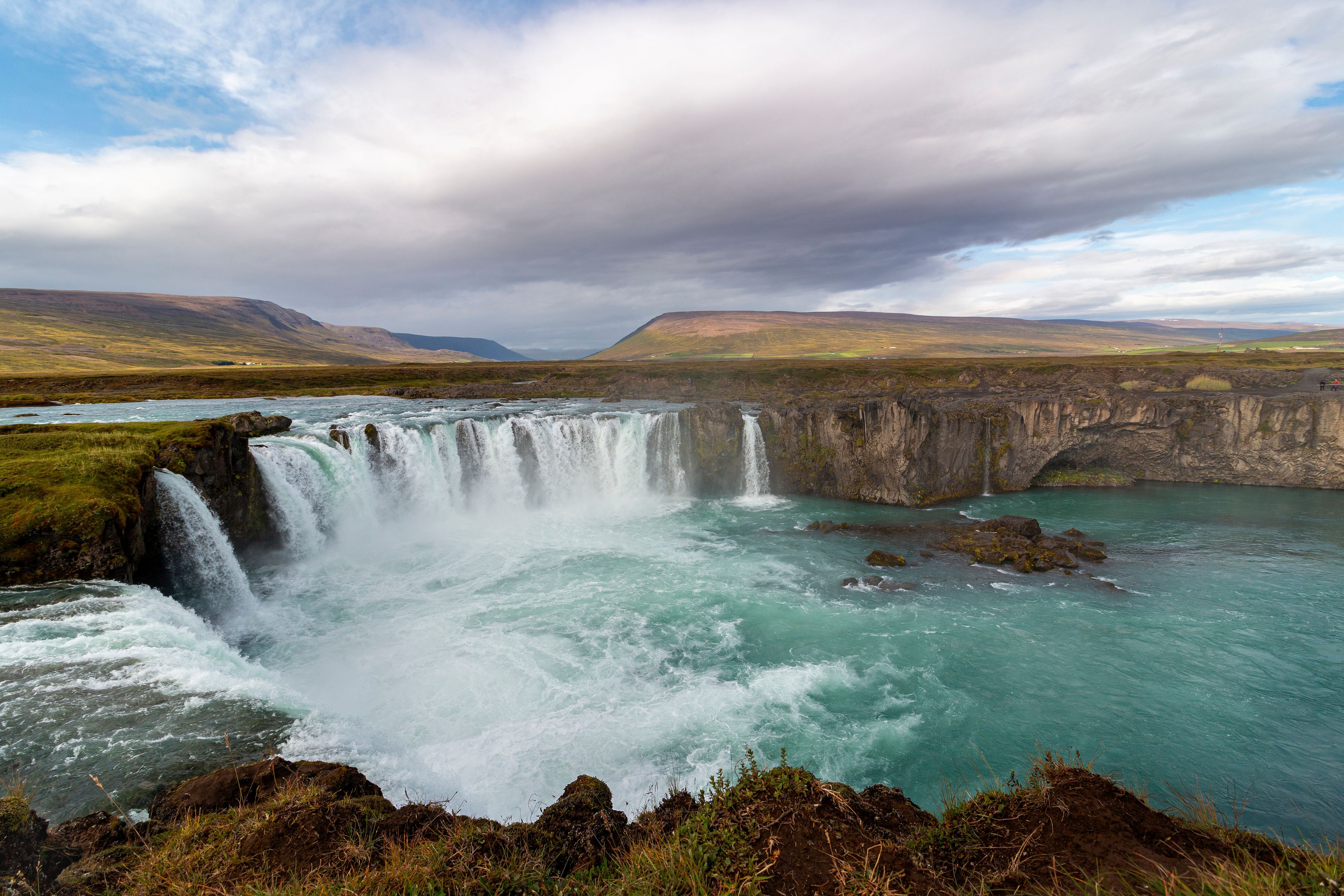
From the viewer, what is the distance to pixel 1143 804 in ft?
17.5

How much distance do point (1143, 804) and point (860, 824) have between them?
112 inches

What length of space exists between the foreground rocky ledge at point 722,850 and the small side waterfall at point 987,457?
1468 inches

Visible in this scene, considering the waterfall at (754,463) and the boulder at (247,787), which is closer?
the boulder at (247,787)

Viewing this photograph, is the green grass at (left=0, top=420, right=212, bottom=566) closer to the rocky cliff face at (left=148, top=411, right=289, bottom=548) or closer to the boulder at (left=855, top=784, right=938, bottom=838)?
the rocky cliff face at (left=148, top=411, right=289, bottom=548)

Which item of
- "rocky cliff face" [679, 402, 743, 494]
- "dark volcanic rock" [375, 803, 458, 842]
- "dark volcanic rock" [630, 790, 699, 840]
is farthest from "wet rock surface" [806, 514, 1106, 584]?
"dark volcanic rock" [375, 803, 458, 842]

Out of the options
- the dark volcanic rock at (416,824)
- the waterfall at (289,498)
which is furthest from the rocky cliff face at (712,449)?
the dark volcanic rock at (416,824)

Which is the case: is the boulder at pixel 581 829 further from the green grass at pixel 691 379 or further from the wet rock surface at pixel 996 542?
the green grass at pixel 691 379

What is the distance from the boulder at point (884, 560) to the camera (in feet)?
82.0

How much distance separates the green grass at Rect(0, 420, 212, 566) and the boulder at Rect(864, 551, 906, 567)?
89.5 feet

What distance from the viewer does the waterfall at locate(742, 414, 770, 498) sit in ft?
128

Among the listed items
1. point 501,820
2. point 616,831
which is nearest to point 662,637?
point 501,820

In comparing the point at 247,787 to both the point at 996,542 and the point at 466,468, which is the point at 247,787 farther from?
the point at 996,542

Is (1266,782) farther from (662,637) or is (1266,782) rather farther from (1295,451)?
(1295,451)

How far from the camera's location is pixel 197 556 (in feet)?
63.0
